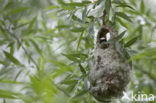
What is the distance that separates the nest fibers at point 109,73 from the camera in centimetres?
102

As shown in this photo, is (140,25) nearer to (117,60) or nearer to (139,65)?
(139,65)

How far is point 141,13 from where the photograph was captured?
6.04 ft

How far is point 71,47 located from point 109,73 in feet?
3.25

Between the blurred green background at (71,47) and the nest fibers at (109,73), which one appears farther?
the blurred green background at (71,47)

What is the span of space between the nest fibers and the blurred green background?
0.18 ft

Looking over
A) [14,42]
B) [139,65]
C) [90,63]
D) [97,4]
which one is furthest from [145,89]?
[14,42]

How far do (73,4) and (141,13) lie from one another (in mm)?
774

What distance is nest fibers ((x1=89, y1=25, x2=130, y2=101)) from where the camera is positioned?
1024 millimetres

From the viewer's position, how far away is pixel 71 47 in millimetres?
2006

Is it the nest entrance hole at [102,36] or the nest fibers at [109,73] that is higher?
the nest entrance hole at [102,36]

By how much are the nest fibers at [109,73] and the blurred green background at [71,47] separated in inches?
2.2

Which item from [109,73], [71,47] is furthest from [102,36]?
[71,47]

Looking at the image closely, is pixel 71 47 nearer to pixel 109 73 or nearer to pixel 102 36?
pixel 102 36

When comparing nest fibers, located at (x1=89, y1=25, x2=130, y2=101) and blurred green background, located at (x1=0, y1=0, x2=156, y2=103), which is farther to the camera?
blurred green background, located at (x1=0, y1=0, x2=156, y2=103)
